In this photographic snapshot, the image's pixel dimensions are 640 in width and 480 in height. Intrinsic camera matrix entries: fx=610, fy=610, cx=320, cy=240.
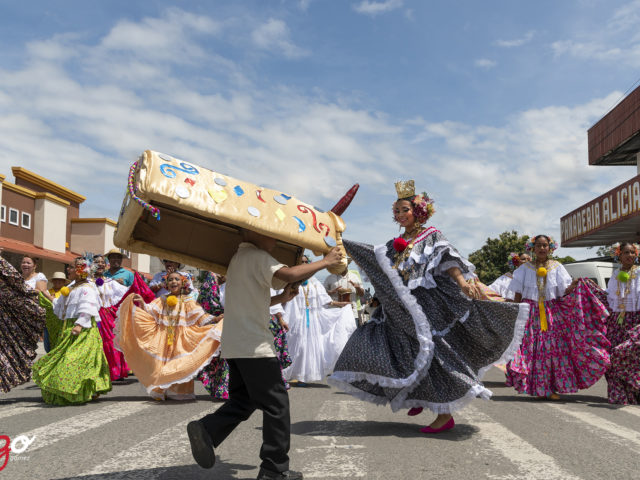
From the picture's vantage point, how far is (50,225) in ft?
109

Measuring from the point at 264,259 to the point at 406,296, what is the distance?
7.00ft

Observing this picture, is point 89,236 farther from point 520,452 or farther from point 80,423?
point 520,452

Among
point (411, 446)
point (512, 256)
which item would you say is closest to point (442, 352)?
point (411, 446)

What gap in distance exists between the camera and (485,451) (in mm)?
4488

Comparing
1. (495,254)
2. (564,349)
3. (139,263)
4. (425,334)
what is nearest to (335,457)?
(425,334)

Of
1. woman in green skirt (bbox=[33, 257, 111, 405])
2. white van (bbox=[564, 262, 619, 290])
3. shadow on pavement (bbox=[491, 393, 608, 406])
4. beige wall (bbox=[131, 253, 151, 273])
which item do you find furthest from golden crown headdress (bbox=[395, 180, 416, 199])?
beige wall (bbox=[131, 253, 151, 273])

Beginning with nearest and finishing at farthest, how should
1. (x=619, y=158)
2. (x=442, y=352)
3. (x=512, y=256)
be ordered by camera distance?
(x=442, y=352) < (x=512, y=256) < (x=619, y=158)

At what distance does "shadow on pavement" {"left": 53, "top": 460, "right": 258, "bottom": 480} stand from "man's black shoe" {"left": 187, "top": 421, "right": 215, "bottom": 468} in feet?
0.81

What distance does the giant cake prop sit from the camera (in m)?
3.51

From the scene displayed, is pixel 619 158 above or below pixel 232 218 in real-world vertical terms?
above

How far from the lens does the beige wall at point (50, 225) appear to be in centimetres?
3212

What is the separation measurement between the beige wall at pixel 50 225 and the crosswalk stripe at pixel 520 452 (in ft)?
101

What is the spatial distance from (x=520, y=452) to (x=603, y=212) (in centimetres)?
3109

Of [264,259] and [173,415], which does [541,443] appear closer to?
[264,259]
